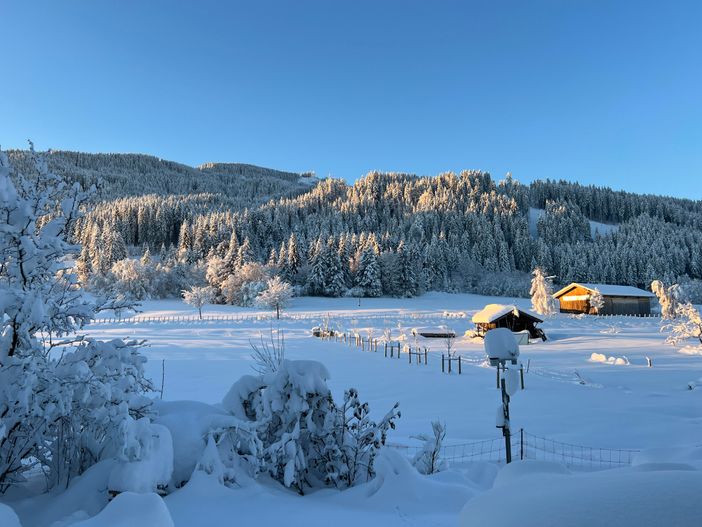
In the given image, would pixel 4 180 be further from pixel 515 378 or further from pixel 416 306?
pixel 416 306

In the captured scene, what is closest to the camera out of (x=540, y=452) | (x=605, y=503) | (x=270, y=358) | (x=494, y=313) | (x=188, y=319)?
(x=605, y=503)

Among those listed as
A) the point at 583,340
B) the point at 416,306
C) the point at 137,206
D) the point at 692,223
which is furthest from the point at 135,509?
the point at 692,223

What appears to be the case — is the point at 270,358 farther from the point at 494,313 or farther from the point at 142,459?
the point at 494,313

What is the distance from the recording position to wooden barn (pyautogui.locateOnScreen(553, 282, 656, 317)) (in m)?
56.1

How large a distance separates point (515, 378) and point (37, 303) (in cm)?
632

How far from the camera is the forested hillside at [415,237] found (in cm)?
7538

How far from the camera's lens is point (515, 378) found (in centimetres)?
679

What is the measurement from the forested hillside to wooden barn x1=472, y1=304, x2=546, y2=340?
118 feet

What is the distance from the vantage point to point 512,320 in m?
37.2

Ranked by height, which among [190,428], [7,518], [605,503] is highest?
[605,503]

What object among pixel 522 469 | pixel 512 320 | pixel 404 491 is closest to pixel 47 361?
pixel 404 491

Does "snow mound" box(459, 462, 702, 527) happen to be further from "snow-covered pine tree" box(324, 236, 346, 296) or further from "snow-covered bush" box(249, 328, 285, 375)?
"snow-covered pine tree" box(324, 236, 346, 296)

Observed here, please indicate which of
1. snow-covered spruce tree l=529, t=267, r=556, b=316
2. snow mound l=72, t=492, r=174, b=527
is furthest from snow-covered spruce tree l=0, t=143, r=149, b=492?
snow-covered spruce tree l=529, t=267, r=556, b=316

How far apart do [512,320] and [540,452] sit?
2877 centimetres
